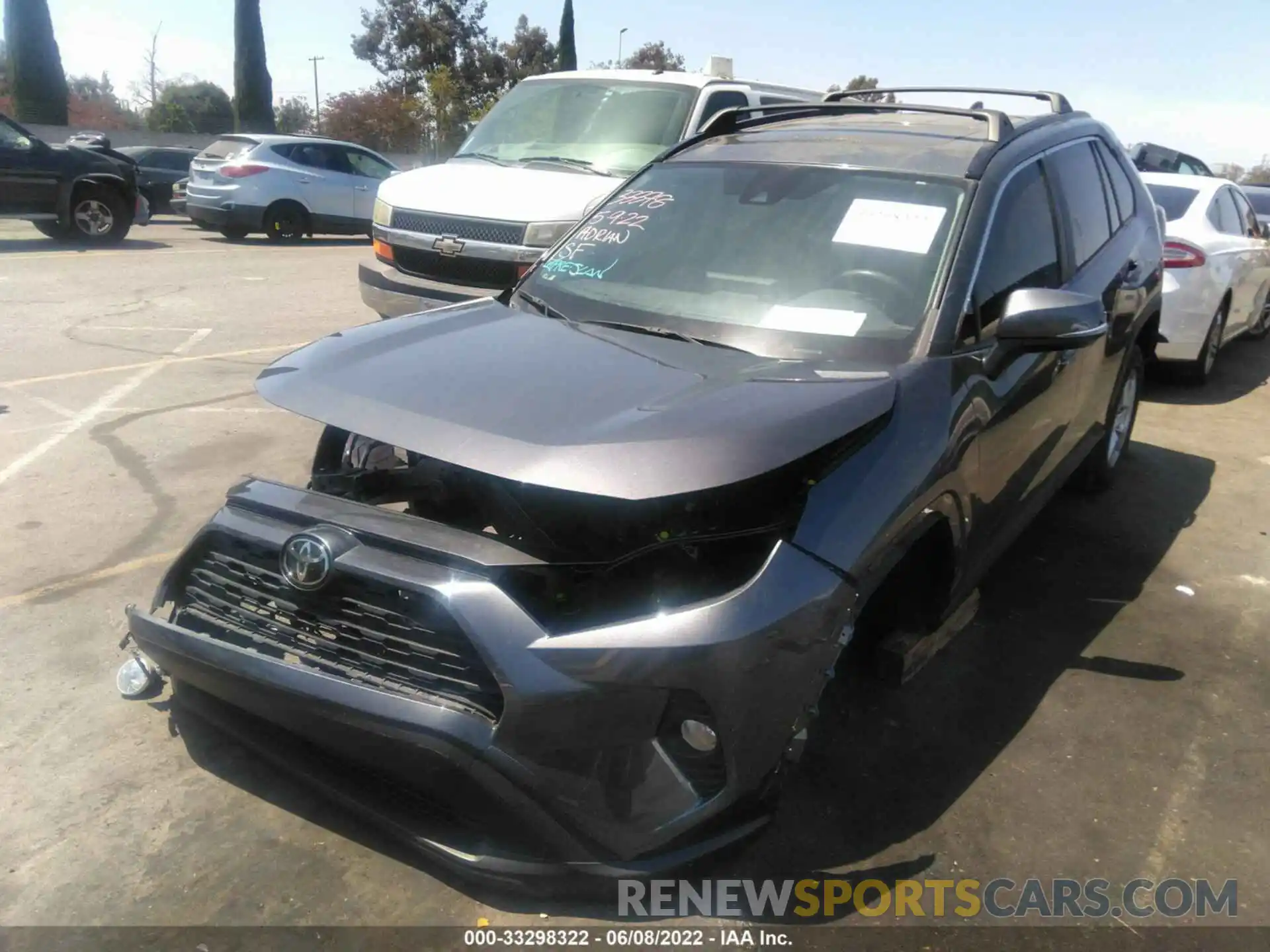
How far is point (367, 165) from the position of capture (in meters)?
18.2

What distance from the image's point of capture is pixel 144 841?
272cm

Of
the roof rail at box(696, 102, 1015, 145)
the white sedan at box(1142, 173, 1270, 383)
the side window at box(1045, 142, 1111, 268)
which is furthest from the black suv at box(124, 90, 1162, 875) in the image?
the white sedan at box(1142, 173, 1270, 383)

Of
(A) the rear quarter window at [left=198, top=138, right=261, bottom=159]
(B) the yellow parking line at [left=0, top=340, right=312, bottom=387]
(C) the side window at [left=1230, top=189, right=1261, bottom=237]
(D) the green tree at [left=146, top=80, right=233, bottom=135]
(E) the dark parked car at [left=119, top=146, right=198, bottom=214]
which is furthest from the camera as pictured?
(D) the green tree at [left=146, top=80, right=233, bottom=135]

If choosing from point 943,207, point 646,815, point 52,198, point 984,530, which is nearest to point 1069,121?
point 943,207

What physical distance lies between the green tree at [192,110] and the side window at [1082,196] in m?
46.3

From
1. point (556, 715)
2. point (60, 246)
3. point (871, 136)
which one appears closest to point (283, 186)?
point (60, 246)

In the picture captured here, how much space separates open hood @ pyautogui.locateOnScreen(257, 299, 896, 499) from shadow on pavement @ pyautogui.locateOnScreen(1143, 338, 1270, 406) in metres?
6.14

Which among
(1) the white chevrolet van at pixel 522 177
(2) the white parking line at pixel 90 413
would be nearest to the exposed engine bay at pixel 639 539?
(2) the white parking line at pixel 90 413

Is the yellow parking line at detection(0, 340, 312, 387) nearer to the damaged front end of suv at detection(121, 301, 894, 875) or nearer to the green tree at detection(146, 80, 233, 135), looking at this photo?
the damaged front end of suv at detection(121, 301, 894, 875)

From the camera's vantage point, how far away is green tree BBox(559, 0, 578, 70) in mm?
46750

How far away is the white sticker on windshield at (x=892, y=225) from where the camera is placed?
3.46 meters

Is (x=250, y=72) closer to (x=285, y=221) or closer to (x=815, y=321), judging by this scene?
(x=285, y=221)

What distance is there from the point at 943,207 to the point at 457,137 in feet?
135

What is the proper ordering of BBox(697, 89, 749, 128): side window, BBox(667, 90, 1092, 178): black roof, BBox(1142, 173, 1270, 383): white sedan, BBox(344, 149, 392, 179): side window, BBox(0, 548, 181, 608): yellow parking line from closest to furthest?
BBox(667, 90, 1092, 178): black roof → BBox(0, 548, 181, 608): yellow parking line → BBox(1142, 173, 1270, 383): white sedan → BBox(697, 89, 749, 128): side window → BBox(344, 149, 392, 179): side window
